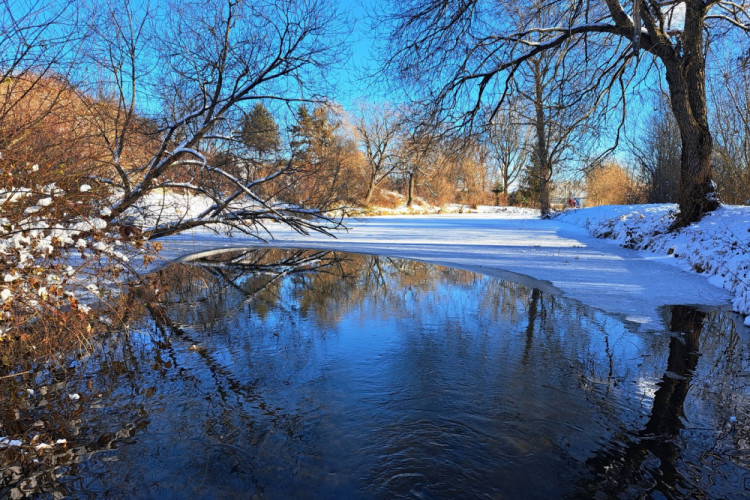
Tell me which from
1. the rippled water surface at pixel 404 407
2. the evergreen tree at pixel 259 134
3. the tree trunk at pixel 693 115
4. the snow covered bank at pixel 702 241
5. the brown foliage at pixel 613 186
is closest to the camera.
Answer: the rippled water surface at pixel 404 407

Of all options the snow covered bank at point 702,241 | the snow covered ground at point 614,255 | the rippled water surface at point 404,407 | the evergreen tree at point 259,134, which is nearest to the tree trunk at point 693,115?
the snow covered bank at point 702,241

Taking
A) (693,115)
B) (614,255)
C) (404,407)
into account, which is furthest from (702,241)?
(404,407)

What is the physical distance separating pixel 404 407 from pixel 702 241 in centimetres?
854

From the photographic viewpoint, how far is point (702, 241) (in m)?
8.75

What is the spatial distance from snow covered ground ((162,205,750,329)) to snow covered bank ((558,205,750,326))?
0.02 m

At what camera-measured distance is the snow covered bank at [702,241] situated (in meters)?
6.76

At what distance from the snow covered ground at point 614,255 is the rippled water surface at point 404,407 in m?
0.77

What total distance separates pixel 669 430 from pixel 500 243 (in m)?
10.2

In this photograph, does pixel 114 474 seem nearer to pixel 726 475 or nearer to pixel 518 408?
pixel 518 408

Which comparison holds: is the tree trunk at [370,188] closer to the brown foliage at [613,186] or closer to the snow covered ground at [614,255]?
the brown foliage at [613,186]

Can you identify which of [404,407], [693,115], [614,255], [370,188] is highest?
[370,188]

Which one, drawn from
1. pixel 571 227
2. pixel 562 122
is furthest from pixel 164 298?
pixel 571 227

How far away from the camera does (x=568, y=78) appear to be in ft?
32.3

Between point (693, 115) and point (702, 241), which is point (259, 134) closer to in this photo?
point (702, 241)
